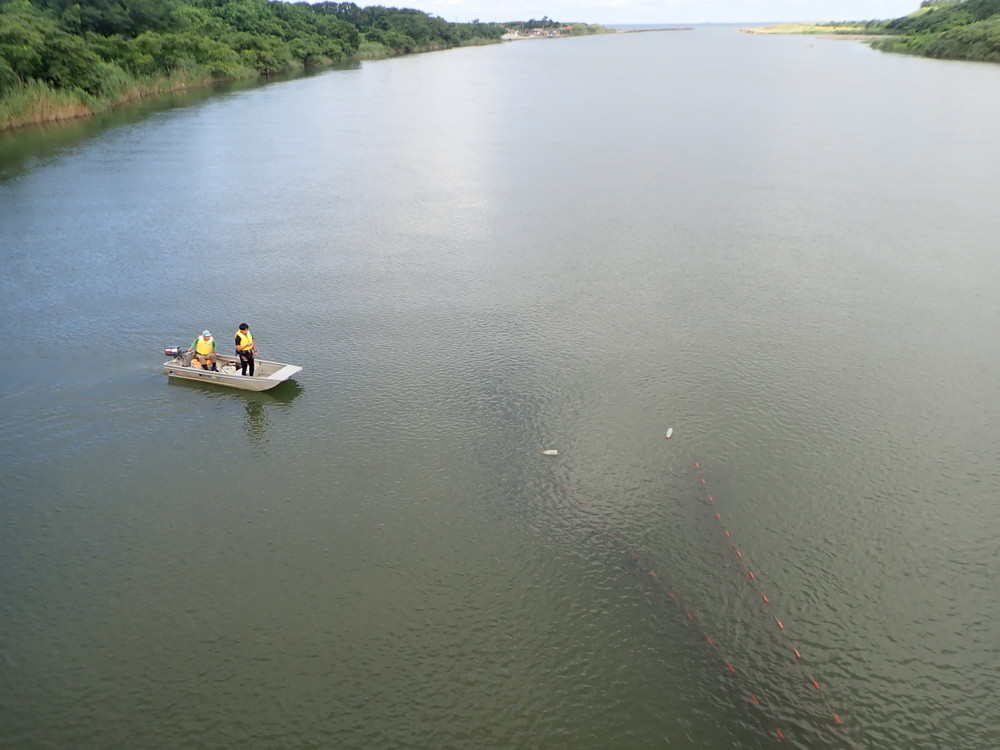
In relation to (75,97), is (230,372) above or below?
below

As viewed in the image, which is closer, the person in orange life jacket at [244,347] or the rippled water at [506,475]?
the rippled water at [506,475]

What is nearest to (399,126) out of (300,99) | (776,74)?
(300,99)

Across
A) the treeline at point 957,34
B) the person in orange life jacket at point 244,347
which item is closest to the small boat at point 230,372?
the person in orange life jacket at point 244,347

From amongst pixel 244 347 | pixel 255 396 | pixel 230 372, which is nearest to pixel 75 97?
pixel 230 372

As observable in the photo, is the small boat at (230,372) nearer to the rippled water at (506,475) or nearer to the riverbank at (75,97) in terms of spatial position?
the rippled water at (506,475)

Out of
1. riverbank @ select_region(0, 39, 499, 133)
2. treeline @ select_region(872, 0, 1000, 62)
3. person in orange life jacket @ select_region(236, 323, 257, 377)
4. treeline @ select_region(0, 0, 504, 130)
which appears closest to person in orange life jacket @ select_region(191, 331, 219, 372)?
person in orange life jacket @ select_region(236, 323, 257, 377)

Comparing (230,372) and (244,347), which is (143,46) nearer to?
(230,372)

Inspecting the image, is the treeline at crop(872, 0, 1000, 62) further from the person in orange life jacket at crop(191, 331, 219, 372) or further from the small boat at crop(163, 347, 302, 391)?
the person in orange life jacket at crop(191, 331, 219, 372)
